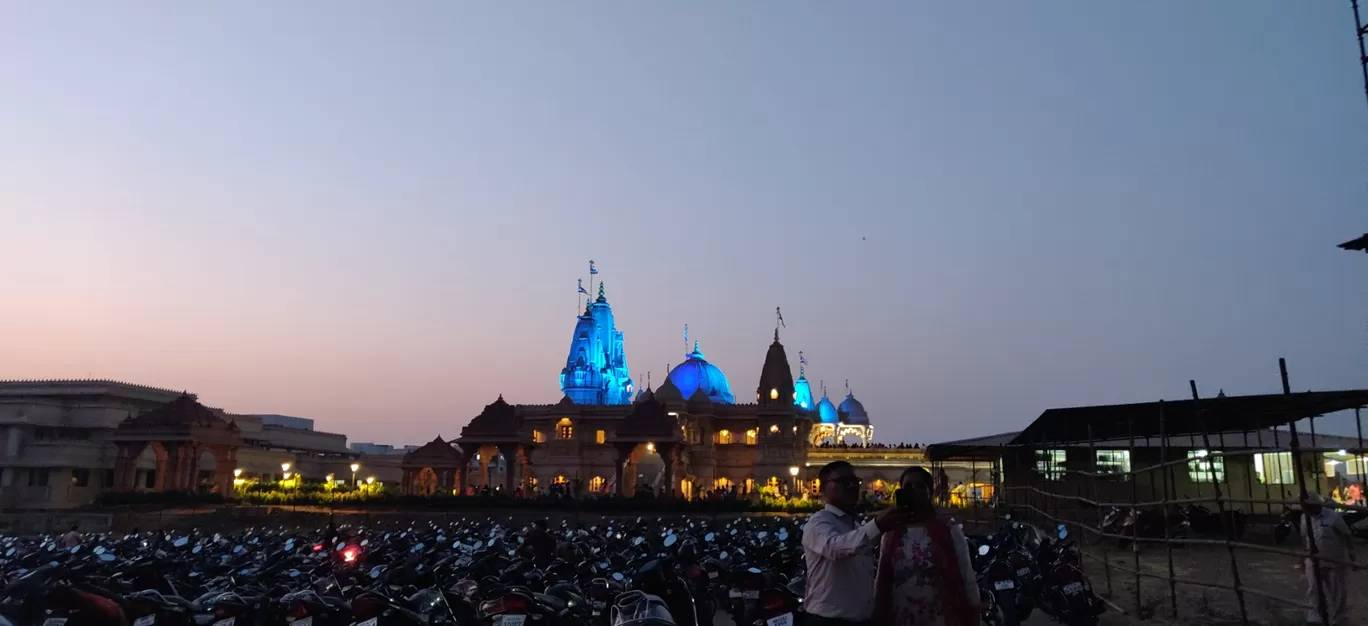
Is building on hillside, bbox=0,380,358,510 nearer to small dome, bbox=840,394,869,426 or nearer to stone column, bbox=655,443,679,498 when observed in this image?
stone column, bbox=655,443,679,498

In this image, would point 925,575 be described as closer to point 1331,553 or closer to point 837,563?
point 837,563

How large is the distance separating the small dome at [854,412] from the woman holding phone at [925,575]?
251ft

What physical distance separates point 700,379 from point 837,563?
2475 inches

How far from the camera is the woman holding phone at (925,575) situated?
549 centimetres

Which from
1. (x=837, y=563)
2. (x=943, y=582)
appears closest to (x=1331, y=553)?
(x=943, y=582)

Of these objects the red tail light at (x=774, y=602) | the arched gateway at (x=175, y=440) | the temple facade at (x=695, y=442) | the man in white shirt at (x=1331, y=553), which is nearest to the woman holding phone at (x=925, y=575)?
the red tail light at (x=774, y=602)

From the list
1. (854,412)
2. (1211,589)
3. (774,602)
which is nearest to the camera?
(774,602)

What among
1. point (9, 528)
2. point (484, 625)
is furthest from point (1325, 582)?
point (9, 528)

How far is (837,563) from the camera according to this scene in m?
5.59

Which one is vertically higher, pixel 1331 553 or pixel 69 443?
pixel 69 443

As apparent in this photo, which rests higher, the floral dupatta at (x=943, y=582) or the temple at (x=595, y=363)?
the temple at (x=595, y=363)

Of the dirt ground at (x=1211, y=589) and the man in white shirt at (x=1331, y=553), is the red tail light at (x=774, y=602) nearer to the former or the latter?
the dirt ground at (x=1211, y=589)

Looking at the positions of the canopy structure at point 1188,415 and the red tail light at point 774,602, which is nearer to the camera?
the red tail light at point 774,602

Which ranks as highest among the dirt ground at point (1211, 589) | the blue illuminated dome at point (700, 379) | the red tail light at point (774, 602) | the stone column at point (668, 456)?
the blue illuminated dome at point (700, 379)
